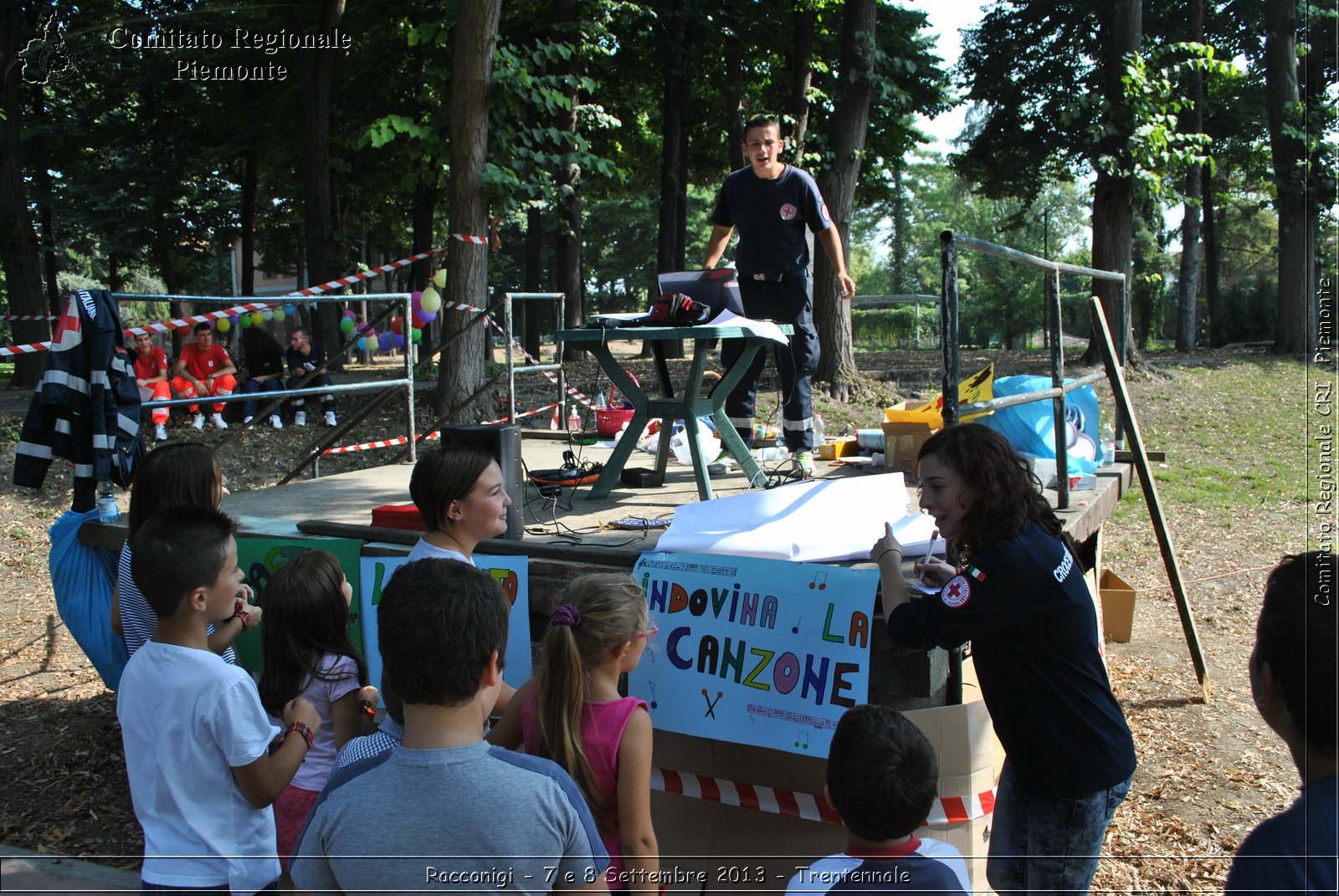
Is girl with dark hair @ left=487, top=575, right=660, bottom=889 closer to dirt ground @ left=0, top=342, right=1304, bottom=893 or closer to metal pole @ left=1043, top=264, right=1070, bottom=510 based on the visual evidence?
dirt ground @ left=0, top=342, right=1304, bottom=893

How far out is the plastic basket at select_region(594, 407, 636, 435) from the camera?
759cm

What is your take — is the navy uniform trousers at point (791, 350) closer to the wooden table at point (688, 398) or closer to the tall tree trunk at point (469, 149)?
the wooden table at point (688, 398)

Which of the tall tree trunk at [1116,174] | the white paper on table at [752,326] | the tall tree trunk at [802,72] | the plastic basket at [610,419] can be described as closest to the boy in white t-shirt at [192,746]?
the white paper on table at [752,326]

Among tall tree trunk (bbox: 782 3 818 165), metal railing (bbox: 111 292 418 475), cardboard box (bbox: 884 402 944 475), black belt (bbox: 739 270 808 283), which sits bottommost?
cardboard box (bbox: 884 402 944 475)

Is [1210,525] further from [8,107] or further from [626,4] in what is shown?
[8,107]

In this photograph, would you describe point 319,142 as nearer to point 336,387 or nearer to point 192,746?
point 336,387

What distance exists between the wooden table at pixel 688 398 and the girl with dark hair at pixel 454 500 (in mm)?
1836

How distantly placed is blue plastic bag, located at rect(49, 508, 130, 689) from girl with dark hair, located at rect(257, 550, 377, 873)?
2.44 m

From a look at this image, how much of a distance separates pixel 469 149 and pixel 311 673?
8.08 meters

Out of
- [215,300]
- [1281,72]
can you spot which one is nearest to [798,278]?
[215,300]

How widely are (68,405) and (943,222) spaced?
72.9m

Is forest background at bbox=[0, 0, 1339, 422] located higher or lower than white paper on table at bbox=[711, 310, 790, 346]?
higher

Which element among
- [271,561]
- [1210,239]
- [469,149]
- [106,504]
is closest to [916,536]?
[271,561]

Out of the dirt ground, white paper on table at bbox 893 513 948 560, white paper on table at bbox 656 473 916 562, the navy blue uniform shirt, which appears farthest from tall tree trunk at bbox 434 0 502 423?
the navy blue uniform shirt
